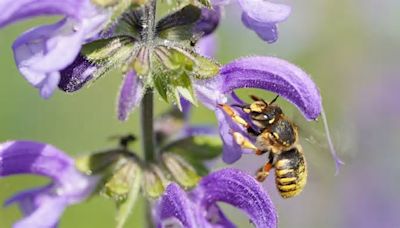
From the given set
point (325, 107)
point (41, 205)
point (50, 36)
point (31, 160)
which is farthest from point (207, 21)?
point (325, 107)

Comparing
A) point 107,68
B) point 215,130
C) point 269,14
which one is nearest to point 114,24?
point 107,68

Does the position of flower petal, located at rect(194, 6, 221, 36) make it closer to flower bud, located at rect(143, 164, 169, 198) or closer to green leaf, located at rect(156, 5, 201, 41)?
green leaf, located at rect(156, 5, 201, 41)

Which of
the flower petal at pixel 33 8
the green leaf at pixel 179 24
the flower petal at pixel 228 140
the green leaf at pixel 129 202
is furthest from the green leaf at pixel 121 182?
the flower petal at pixel 33 8

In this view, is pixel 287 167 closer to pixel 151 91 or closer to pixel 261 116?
pixel 261 116

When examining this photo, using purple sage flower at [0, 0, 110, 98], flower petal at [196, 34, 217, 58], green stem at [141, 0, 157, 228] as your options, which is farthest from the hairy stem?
flower petal at [196, 34, 217, 58]

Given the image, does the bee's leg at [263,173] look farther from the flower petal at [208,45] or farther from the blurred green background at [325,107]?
the blurred green background at [325,107]
